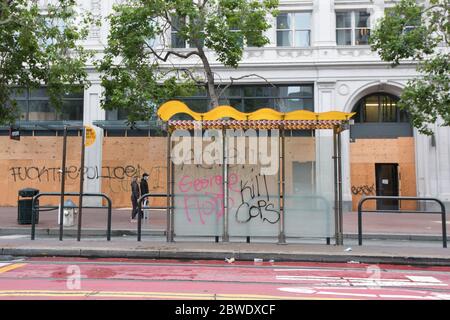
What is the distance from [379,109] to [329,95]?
10.1 feet

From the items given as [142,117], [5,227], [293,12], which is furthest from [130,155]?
[293,12]

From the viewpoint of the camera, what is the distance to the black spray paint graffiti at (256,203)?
395 inches

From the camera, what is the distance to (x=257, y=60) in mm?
22531

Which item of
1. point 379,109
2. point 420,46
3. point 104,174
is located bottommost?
point 104,174

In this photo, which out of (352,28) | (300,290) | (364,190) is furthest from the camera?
(352,28)

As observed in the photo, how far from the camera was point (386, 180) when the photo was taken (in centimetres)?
2233

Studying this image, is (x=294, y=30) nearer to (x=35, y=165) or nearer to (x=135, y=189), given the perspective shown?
(x=135, y=189)

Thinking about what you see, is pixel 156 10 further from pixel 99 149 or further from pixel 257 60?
pixel 99 149

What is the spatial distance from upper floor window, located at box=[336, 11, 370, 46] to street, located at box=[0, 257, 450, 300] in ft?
55.8

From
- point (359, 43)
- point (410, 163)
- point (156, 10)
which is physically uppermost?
point (359, 43)

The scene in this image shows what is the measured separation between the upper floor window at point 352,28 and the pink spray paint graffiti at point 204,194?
15478 millimetres

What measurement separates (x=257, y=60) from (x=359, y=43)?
18.2 ft

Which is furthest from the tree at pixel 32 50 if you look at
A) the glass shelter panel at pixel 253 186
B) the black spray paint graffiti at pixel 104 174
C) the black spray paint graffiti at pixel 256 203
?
the black spray paint graffiti at pixel 256 203

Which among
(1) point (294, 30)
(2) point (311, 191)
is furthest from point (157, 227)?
(1) point (294, 30)
